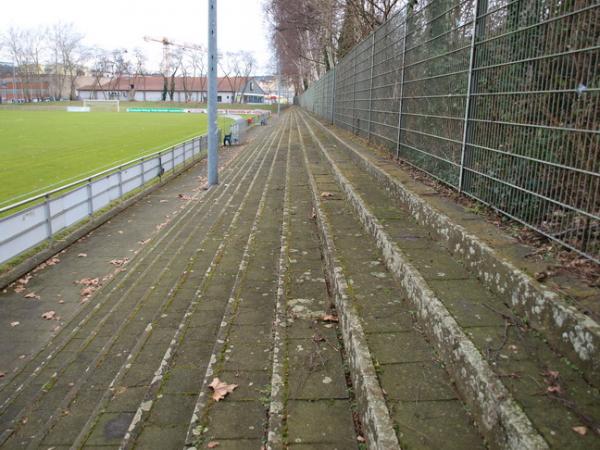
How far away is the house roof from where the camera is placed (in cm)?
12825

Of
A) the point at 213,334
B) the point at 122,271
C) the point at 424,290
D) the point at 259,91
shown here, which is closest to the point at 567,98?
the point at 424,290

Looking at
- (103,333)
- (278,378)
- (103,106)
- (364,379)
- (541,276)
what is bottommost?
(103,333)

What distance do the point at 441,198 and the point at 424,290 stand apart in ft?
8.23

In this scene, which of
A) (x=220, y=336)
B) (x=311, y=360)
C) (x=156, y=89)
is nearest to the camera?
(x=311, y=360)

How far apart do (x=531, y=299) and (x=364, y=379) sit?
3.82 ft

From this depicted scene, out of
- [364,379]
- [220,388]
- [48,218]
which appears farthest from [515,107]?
[48,218]

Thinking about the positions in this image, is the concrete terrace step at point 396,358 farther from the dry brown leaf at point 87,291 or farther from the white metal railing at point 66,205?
the white metal railing at point 66,205

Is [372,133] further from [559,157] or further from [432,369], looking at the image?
[432,369]

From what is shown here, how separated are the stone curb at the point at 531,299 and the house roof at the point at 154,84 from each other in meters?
129

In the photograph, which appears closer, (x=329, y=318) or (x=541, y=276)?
(x=541, y=276)

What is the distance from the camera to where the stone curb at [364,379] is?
2.59 metres

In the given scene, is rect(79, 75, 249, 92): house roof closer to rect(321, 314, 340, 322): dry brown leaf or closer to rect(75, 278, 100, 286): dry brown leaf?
rect(75, 278, 100, 286): dry brown leaf

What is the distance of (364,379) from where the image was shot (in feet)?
10.1

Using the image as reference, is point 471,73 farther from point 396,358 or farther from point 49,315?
point 49,315
